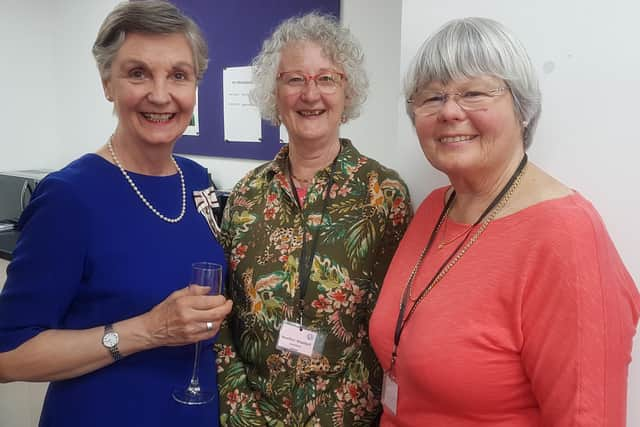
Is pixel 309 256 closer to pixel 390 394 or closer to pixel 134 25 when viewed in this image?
pixel 390 394

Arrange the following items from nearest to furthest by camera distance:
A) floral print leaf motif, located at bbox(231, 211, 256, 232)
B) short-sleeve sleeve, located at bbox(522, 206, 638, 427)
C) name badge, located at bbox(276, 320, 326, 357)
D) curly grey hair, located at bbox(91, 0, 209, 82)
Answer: short-sleeve sleeve, located at bbox(522, 206, 638, 427) → curly grey hair, located at bbox(91, 0, 209, 82) → name badge, located at bbox(276, 320, 326, 357) → floral print leaf motif, located at bbox(231, 211, 256, 232)

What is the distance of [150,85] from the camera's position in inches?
49.6

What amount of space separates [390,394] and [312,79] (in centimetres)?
95

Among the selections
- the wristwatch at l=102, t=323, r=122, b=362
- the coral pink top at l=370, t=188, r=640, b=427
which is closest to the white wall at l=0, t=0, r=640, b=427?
the coral pink top at l=370, t=188, r=640, b=427

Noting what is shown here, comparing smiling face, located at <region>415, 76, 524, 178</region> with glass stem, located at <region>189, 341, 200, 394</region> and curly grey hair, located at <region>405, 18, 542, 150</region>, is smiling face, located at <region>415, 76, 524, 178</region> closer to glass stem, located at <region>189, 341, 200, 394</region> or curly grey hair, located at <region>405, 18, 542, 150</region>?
curly grey hair, located at <region>405, 18, 542, 150</region>

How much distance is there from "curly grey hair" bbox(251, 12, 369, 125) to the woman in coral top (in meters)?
0.48

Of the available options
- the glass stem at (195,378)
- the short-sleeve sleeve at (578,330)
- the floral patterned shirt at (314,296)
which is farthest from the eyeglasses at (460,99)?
the glass stem at (195,378)

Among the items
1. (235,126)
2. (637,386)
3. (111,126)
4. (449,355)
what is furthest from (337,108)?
(111,126)

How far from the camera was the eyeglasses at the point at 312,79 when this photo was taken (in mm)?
1555

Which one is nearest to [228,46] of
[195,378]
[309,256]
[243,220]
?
[243,220]

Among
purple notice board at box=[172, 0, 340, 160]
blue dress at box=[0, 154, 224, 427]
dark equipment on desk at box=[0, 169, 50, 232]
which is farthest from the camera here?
dark equipment on desk at box=[0, 169, 50, 232]

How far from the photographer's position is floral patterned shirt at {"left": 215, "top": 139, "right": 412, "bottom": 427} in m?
1.38

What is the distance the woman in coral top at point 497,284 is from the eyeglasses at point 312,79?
0.44 m

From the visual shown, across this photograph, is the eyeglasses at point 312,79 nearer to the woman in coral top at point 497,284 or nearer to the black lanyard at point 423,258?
the woman in coral top at point 497,284
